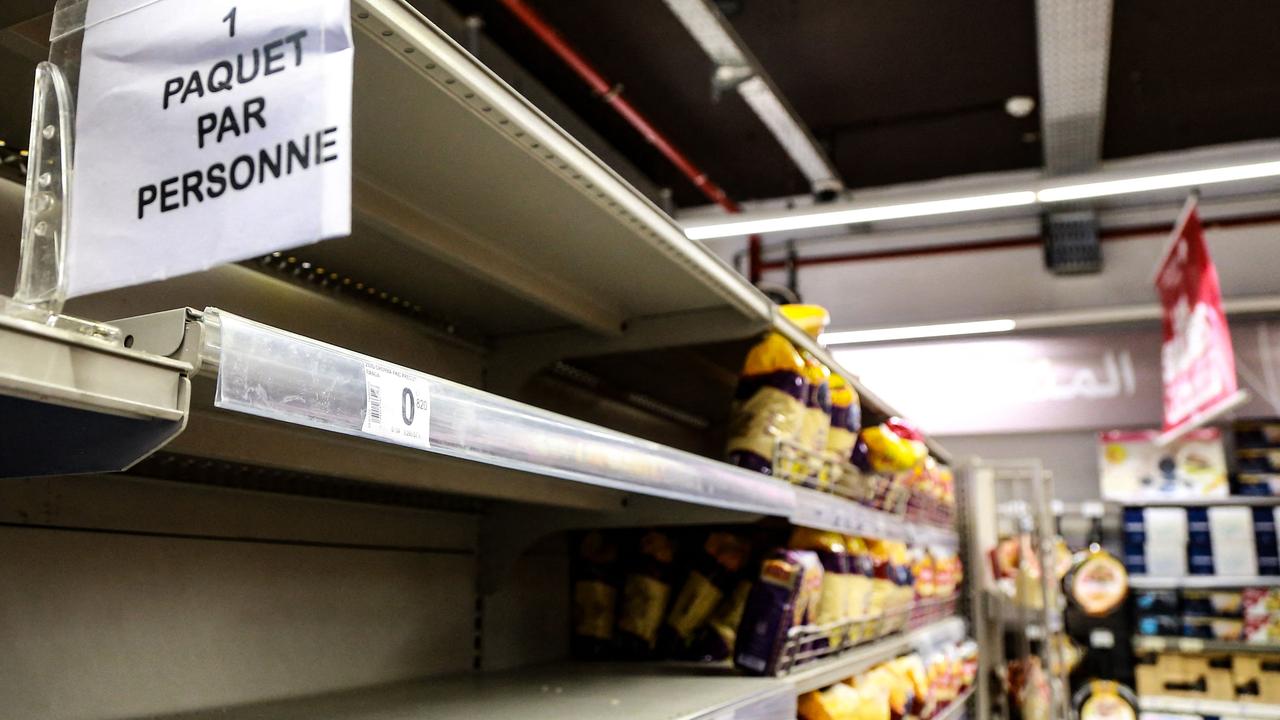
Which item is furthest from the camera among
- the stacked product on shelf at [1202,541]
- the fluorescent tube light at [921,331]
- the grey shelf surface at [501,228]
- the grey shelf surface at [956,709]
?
the fluorescent tube light at [921,331]

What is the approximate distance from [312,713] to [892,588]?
1968mm

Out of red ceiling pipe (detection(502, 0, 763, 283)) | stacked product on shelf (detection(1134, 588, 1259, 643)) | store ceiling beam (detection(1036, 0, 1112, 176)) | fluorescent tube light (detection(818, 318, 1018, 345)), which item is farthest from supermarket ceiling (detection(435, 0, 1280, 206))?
stacked product on shelf (detection(1134, 588, 1259, 643))

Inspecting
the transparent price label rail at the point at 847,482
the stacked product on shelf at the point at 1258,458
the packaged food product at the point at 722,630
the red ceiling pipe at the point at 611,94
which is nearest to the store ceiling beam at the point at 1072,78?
the stacked product on shelf at the point at 1258,458

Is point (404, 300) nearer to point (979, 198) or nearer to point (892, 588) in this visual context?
point (892, 588)

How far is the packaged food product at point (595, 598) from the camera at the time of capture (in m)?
2.39

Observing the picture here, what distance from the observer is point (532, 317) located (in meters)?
2.10

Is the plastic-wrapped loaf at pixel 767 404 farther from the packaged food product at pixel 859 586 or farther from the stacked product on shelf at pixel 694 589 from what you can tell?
the packaged food product at pixel 859 586

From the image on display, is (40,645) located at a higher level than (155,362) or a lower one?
lower

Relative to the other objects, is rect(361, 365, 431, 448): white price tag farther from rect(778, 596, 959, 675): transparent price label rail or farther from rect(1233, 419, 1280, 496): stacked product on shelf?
rect(1233, 419, 1280, 496): stacked product on shelf

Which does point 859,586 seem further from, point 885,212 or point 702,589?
point 885,212

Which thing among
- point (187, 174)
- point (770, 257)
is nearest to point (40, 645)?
point (187, 174)

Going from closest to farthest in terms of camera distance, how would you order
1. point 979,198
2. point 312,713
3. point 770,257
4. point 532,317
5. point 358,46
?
point 358,46, point 312,713, point 532,317, point 979,198, point 770,257

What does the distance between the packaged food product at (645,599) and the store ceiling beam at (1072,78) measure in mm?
3319

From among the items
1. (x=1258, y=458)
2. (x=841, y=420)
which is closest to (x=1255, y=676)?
(x=1258, y=458)
